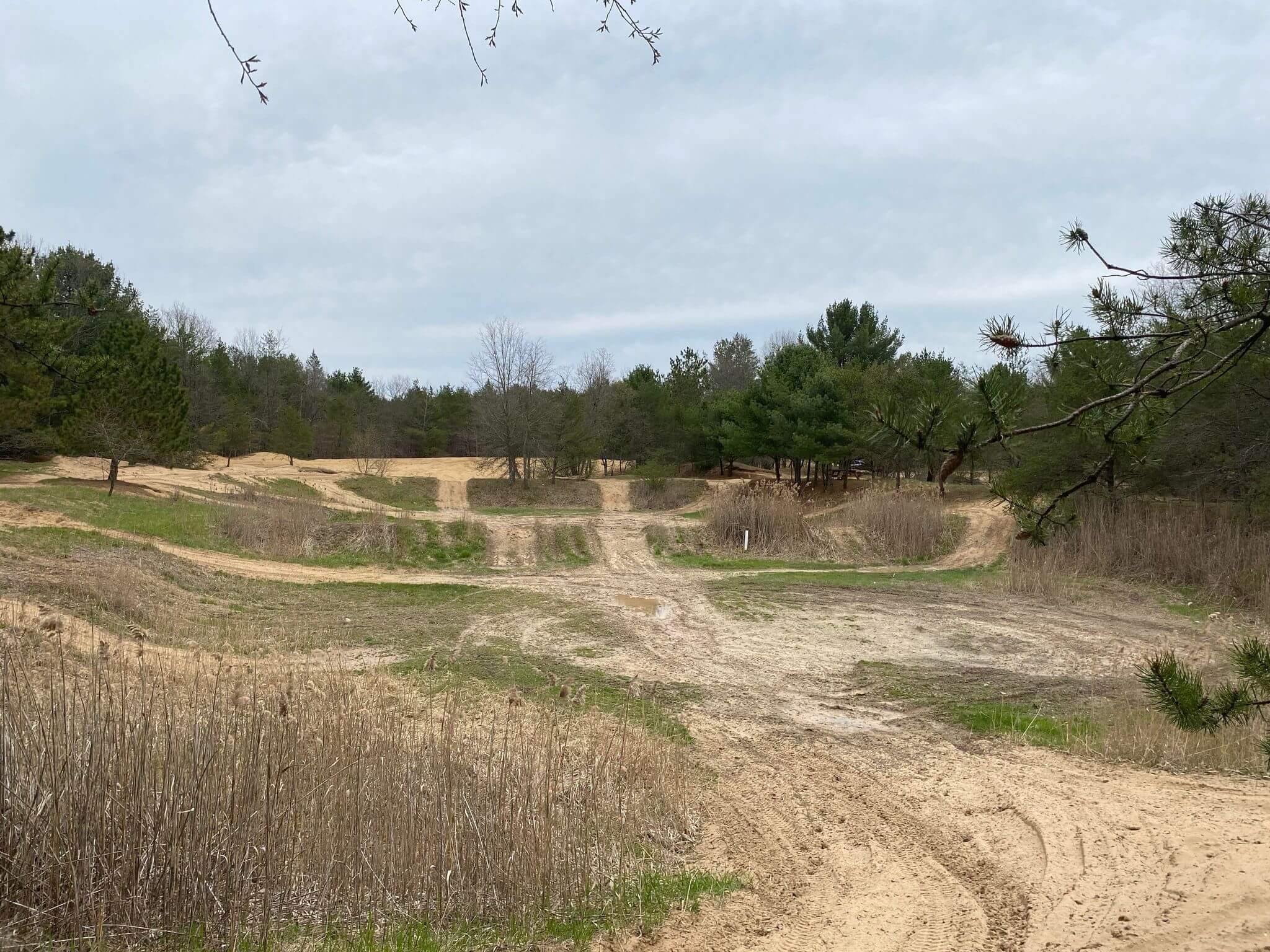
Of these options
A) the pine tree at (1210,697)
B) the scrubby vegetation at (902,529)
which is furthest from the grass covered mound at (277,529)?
the pine tree at (1210,697)

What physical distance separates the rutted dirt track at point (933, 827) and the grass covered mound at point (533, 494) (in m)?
26.5

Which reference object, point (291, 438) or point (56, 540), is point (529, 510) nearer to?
point (56, 540)

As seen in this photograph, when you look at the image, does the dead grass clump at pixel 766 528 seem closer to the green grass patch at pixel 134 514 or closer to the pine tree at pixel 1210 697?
the green grass patch at pixel 134 514

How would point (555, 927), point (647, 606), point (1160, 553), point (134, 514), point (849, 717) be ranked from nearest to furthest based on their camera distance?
1. point (555, 927)
2. point (849, 717)
3. point (647, 606)
4. point (1160, 553)
5. point (134, 514)

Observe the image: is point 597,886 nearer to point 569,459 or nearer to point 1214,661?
point 1214,661

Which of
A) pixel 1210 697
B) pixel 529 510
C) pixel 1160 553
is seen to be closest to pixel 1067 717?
pixel 1210 697

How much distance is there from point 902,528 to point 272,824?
75.2 ft

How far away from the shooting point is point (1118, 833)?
578 centimetres

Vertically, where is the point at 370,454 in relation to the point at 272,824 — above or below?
above

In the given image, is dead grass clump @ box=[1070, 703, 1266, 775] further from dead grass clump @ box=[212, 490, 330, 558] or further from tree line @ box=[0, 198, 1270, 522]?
dead grass clump @ box=[212, 490, 330, 558]

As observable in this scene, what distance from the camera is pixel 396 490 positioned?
131ft

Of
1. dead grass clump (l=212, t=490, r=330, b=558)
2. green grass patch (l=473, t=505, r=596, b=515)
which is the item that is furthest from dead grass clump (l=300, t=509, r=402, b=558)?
green grass patch (l=473, t=505, r=596, b=515)

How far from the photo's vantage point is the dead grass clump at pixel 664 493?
129 ft

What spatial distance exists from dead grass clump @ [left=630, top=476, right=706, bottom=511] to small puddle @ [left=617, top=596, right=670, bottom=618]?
20995 mm
